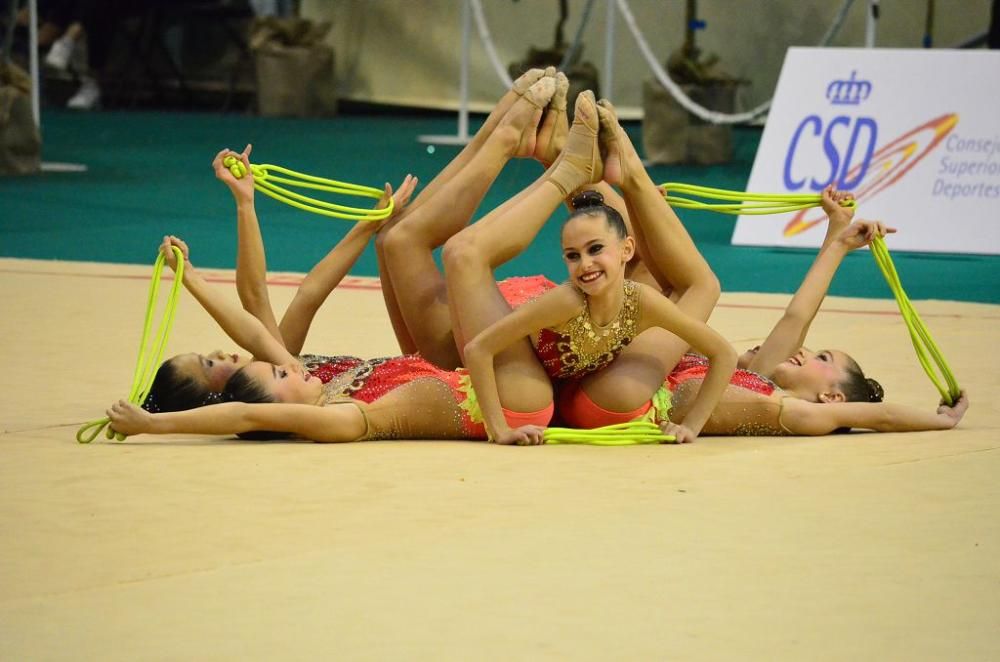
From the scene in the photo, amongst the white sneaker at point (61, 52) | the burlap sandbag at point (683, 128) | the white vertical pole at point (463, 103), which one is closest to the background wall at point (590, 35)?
the burlap sandbag at point (683, 128)

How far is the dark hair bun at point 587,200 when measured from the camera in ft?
13.1

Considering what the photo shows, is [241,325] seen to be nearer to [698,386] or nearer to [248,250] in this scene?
[248,250]

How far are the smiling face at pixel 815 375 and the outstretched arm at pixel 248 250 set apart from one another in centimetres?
134

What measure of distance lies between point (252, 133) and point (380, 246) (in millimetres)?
9295

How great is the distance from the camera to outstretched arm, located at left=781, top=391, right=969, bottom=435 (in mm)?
4082

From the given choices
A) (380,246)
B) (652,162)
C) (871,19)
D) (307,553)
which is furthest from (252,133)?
(307,553)

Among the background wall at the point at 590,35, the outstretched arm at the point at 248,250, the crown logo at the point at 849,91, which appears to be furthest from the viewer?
Result: the background wall at the point at 590,35

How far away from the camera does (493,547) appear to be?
3.02m

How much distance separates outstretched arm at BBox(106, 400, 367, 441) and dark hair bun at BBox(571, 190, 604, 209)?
77 centimetres

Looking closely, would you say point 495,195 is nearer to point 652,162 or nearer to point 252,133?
point 652,162

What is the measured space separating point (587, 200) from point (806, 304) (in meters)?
0.74

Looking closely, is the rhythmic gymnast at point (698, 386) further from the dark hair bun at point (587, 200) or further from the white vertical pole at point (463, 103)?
the white vertical pole at point (463, 103)

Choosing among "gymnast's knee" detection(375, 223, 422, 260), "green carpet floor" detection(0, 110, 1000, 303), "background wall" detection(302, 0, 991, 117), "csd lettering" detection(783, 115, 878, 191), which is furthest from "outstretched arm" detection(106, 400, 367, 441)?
"background wall" detection(302, 0, 991, 117)

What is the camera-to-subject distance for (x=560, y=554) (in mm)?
2977
